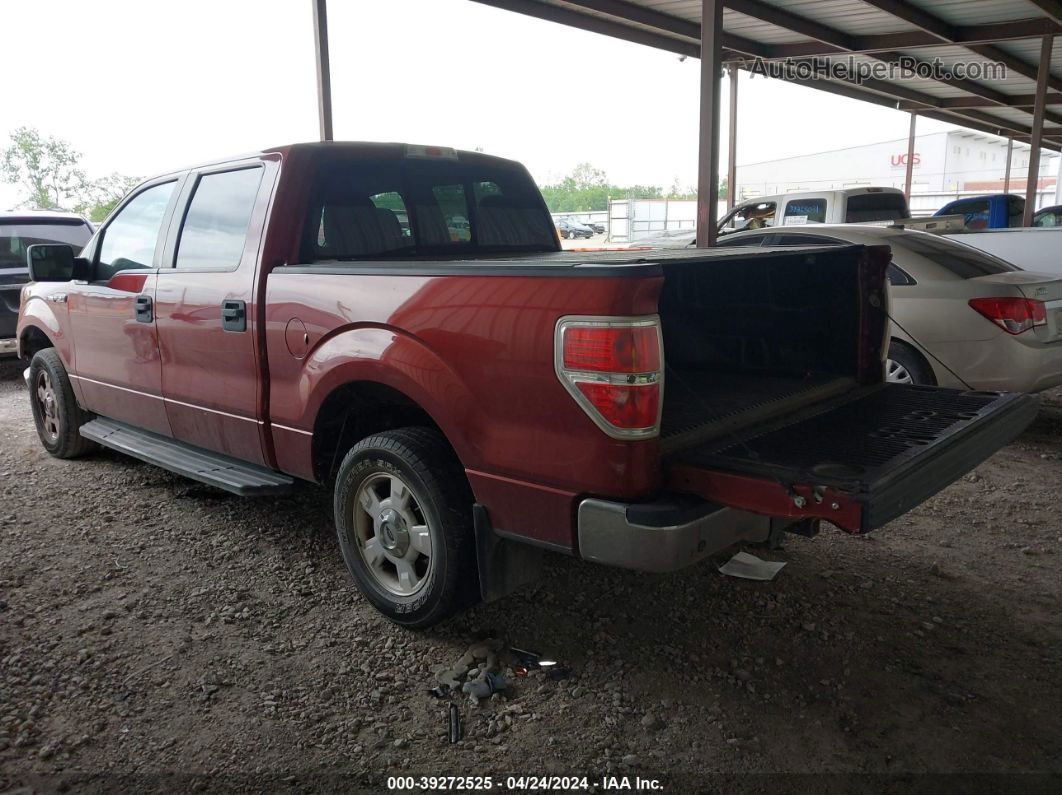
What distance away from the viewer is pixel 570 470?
260 centimetres

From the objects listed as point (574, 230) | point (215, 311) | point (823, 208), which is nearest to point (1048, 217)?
point (823, 208)

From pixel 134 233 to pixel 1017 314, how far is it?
561 centimetres

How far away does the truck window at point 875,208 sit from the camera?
35.3ft

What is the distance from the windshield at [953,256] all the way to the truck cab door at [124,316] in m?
5.13

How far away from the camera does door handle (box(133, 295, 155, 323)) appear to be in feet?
14.3

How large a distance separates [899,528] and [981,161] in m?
75.7

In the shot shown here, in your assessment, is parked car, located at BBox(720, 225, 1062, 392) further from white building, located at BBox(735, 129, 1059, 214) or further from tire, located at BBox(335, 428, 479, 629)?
white building, located at BBox(735, 129, 1059, 214)

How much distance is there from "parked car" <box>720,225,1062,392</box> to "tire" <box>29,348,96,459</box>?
4798 millimetres

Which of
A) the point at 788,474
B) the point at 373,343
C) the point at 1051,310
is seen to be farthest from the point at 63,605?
the point at 1051,310

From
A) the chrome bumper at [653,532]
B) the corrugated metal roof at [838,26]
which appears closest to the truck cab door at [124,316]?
the chrome bumper at [653,532]

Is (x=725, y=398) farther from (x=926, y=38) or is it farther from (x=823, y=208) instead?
(x=926, y=38)

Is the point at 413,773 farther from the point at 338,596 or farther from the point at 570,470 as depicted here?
the point at 338,596

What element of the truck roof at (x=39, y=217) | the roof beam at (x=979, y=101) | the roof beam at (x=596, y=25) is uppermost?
the roof beam at (x=979, y=101)

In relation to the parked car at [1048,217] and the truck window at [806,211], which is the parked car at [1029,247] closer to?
the truck window at [806,211]
